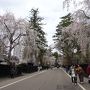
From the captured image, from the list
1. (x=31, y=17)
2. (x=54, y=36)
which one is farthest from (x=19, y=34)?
(x=54, y=36)

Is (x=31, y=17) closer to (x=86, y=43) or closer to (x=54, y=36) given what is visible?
(x=54, y=36)

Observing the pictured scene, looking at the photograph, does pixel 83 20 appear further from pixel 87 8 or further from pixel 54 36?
pixel 54 36

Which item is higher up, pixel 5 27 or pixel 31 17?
pixel 31 17

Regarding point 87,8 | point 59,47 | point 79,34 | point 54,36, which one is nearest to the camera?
point 87,8

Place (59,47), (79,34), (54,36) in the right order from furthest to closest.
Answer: (54,36) → (59,47) → (79,34)

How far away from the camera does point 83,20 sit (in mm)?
28891

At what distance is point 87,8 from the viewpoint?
26469 mm

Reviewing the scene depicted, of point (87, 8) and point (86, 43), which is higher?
point (87, 8)

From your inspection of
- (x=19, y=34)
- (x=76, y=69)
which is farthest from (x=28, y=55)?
(x=76, y=69)

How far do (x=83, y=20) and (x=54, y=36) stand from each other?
261 ft

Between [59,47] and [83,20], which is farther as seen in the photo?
[59,47]

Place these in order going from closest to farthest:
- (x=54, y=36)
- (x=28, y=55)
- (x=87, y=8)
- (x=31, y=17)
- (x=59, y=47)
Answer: (x=87, y=8)
(x=28, y=55)
(x=31, y=17)
(x=59, y=47)
(x=54, y=36)

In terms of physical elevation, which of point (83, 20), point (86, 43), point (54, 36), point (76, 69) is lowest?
point (76, 69)

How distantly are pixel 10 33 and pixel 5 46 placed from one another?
97.0 inches
